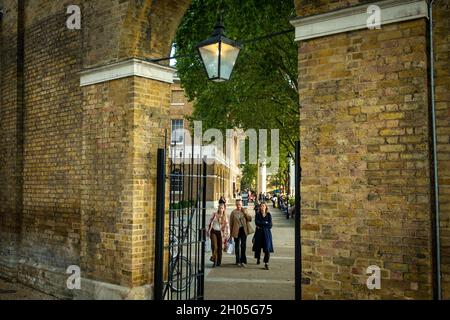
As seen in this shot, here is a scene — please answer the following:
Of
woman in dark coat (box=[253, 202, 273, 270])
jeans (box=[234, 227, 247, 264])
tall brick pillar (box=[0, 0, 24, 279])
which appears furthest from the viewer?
jeans (box=[234, 227, 247, 264])

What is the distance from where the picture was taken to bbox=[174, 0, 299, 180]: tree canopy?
1151 cm

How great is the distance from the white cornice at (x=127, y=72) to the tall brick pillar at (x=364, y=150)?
2.65 meters

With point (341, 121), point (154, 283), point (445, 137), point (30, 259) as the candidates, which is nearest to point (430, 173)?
point (445, 137)

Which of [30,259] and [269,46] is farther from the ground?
[269,46]

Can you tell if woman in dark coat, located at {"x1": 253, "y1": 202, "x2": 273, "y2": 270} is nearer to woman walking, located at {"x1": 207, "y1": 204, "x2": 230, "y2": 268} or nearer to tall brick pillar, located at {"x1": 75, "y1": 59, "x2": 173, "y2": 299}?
woman walking, located at {"x1": 207, "y1": 204, "x2": 230, "y2": 268}

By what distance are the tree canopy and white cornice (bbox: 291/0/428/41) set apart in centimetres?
659

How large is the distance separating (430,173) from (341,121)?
3.07ft

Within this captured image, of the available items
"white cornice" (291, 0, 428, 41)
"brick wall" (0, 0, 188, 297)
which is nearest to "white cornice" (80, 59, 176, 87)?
"brick wall" (0, 0, 188, 297)

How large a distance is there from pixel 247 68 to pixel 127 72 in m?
8.78

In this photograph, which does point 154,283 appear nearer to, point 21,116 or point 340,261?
point 340,261

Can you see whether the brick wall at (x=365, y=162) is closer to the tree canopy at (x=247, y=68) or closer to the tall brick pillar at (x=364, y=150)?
the tall brick pillar at (x=364, y=150)

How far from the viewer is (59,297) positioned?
720cm

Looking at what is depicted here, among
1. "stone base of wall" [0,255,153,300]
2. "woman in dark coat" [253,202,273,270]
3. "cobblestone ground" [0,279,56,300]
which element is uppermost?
"woman in dark coat" [253,202,273,270]

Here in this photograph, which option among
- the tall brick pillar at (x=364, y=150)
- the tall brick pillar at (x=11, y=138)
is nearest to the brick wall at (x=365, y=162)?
the tall brick pillar at (x=364, y=150)
